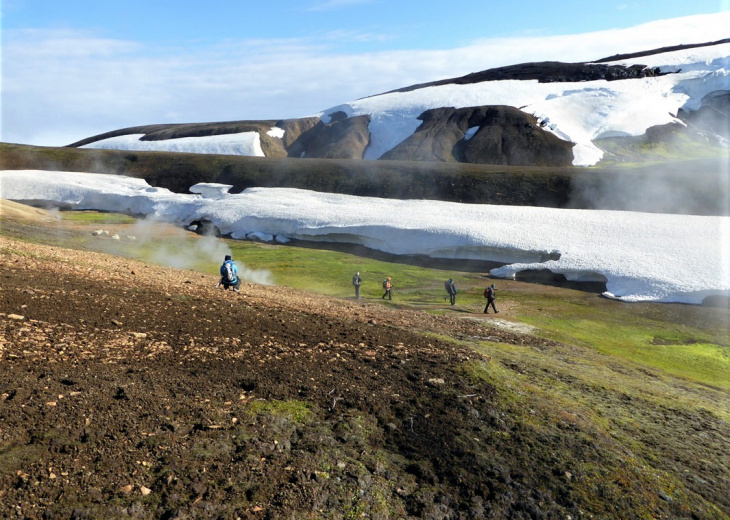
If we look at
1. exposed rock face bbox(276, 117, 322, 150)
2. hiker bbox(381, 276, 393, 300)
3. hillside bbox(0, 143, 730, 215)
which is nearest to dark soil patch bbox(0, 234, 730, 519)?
hiker bbox(381, 276, 393, 300)

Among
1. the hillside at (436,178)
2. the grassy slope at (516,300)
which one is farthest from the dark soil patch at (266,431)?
the hillside at (436,178)

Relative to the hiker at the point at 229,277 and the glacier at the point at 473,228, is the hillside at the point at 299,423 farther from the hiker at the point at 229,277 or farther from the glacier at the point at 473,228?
the glacier at the point at 473,228

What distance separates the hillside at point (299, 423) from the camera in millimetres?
8594

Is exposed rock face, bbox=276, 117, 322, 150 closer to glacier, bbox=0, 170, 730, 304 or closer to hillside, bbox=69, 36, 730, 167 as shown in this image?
hillside, bbox=69, 36, 730, 167

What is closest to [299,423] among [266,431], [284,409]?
[284,409]

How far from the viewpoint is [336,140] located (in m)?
164

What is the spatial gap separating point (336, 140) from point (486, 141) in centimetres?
4309

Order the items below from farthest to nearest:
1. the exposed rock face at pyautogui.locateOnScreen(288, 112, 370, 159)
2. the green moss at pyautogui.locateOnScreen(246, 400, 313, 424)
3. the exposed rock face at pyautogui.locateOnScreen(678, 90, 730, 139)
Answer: the exposed rock face at pyautogui.locateOnScreen(288, 112, 370, 159)
the exposed rock face at pyautogui.locateOnScreen(678, 90, 730, 139)
the green moss at pyautogui.locateOnScreen(246, 400, 313, 424)

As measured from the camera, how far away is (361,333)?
57.3ft

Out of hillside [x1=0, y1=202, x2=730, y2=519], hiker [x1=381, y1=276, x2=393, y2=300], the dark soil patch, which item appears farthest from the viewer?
hiker [x1=381, y1=276, x2=393, y2=300]

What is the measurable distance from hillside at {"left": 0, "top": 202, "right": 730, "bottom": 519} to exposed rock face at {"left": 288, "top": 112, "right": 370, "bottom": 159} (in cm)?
13976

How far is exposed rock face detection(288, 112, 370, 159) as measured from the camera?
515 feet

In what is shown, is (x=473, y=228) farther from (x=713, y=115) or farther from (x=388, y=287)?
(x=713, y=115)

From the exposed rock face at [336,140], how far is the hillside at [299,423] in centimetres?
13976
